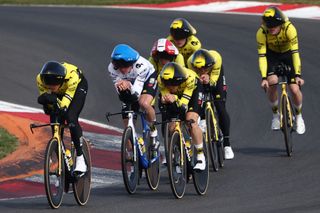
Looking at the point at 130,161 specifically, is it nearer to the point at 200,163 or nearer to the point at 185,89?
the point at 200,163

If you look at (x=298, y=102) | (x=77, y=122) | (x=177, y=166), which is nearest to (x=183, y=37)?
(x=298, y=102)

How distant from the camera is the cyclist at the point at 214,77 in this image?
14.3 metres

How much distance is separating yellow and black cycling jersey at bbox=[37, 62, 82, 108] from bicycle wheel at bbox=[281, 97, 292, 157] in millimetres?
3992

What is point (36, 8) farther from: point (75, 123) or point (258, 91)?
point (75, 123)

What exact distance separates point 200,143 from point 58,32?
12.9 m

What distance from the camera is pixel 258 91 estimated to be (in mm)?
20000

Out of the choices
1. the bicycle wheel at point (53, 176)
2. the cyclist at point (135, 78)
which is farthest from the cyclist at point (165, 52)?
the bicycle wheel at point (53, 176)

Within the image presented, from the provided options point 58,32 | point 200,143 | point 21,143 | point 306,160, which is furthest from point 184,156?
point 58,32

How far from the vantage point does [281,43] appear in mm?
15820

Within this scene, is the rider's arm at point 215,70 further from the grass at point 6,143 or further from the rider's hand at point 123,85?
the grass at point 6,143

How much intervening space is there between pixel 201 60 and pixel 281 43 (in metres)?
1.91

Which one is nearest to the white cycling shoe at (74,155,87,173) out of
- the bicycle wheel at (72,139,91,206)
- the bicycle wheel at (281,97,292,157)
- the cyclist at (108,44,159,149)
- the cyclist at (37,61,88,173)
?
the cyclist at (37,61,88,173)

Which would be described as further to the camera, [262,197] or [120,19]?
[120,19]

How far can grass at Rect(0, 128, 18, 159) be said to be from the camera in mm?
15173
